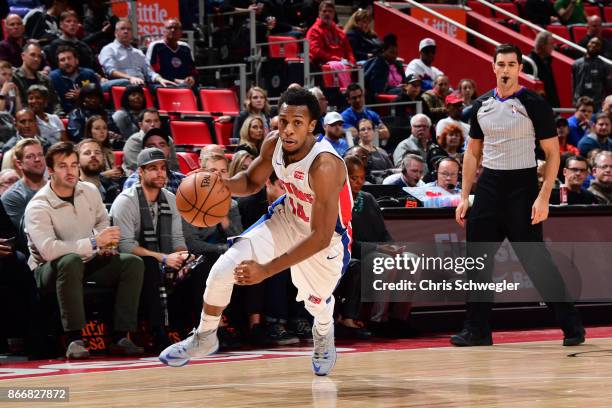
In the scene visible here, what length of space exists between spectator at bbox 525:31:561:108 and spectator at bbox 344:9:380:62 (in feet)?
8.59

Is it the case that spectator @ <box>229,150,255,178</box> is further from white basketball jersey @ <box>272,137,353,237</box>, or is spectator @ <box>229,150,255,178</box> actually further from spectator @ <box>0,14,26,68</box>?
spectator @ <box>0,14,26,68</box>

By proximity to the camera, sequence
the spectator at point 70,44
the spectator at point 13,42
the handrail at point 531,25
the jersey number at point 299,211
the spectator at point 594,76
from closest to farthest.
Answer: the jersey number at point 299,211 → the spectator at point 13,42 → the spectator at point 70,44 → the spectator at point 594,76 → the handrail at point 531,25

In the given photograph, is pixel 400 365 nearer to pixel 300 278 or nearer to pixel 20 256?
pixel 300 278

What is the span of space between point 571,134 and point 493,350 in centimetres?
843

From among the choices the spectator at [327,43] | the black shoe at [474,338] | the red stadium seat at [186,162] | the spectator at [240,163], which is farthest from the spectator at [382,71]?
the black shoe at [474,338]

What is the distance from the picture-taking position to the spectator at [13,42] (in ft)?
41.2

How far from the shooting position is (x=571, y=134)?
16.1 meters

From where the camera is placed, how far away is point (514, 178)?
27.3 feet

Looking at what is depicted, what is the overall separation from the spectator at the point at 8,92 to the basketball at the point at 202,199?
5.26m

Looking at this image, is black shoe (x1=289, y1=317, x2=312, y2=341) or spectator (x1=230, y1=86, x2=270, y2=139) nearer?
black shoe (x1=289, y1=317, x2=312, y2=341)

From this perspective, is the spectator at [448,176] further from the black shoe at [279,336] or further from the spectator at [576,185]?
the black shoe at [279,336]

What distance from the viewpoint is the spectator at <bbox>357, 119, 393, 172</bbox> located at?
13047mm

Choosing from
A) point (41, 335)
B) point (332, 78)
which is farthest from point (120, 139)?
point (332, 78)

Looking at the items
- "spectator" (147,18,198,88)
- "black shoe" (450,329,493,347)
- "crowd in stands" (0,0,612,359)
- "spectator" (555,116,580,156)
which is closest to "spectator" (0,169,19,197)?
"crowd in stands" (0,0,612,359)
